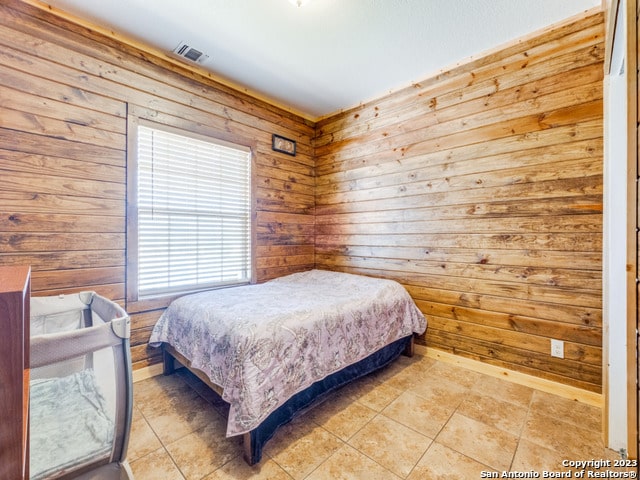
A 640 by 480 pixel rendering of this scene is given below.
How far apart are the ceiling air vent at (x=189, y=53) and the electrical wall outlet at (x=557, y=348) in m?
3.37

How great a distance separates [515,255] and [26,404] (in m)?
2.59

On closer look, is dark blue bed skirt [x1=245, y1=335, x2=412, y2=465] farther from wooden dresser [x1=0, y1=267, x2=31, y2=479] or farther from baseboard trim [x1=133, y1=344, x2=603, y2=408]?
wooden dresser [x1=0, y1=267, x2=31, y2=479]

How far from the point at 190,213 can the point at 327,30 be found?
5.77ft

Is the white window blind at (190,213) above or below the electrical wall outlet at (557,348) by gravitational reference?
above

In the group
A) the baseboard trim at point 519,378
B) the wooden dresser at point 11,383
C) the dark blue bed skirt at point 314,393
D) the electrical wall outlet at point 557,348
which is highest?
the wooden dresser at point 11,383

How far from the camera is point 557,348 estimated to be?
2.06 metres

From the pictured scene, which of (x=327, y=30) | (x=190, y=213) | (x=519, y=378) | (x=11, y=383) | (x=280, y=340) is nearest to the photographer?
(x=11, y=383)

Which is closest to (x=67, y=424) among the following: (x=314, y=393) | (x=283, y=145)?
(x=314, y=393)

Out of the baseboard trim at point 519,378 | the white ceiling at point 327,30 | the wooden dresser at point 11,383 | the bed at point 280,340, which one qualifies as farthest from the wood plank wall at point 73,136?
the baseboard trim at point 519,378

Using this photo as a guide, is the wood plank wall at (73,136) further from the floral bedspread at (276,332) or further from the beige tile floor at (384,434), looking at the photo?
the beige tile floor at (384,434)

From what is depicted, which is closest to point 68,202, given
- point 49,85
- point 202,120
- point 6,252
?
point 6,252

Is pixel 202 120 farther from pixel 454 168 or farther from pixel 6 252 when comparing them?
pixel 454 168

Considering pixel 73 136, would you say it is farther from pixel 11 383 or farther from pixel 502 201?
pixel 502 201

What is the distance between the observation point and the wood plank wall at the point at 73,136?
179cm
